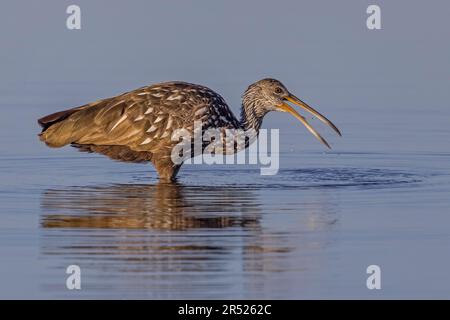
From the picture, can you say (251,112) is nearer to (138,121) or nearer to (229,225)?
(138,121)

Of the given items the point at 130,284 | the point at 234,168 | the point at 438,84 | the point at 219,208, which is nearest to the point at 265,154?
the point at 234,168

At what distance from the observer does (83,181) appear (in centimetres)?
1942

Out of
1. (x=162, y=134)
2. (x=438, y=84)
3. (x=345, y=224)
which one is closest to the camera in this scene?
(x=345, y=224)

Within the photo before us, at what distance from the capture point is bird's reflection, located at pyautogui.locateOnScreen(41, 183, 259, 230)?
16.1m

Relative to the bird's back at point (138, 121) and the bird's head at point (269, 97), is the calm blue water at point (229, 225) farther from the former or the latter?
the bird's head at point (269, 97)

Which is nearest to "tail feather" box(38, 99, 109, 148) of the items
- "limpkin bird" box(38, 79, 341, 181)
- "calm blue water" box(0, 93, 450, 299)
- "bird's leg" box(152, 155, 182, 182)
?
"limpkin bird" box(38, 79, 341, 181)

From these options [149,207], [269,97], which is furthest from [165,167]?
[149,207]

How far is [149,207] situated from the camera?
17266 mm

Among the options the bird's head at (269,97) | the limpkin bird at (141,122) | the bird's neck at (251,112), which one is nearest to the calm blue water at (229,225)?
the limpkin bird at (141,122)

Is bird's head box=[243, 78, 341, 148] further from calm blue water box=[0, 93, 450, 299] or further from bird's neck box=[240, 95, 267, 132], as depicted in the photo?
calm blue water box=[0, 93, 450, 299]

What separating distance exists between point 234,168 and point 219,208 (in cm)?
375
